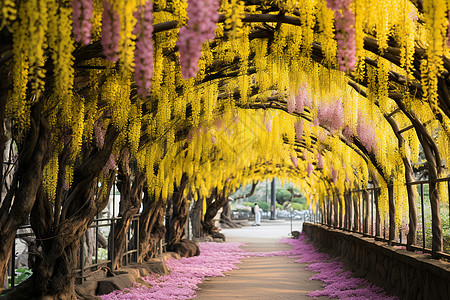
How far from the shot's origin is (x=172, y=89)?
4.88m

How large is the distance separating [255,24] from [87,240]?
20.8ft

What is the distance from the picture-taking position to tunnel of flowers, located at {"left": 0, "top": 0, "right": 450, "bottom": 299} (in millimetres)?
2461

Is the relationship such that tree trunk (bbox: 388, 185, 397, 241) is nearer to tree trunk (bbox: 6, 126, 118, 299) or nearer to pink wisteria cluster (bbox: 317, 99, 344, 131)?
pink wisteria cluster (bbox: 317, 99, 344, 131)

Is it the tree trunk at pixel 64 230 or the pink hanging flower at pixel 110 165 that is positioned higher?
the pink hanging flower at pixel 110 165

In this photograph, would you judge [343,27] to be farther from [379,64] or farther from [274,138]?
[274,138]

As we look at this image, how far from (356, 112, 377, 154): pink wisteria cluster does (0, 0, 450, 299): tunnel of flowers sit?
19 millimetres

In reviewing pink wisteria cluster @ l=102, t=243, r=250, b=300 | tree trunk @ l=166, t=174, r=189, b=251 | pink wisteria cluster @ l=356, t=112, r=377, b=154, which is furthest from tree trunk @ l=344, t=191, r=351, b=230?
pink wisteria cluster @ l=356, t=112, r=377, b=154

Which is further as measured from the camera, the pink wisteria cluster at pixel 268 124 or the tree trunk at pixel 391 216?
the pink wisteria cluster at pixel 268 124

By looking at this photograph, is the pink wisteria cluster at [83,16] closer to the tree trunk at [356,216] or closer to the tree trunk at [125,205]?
the tree trunk at [125,205]

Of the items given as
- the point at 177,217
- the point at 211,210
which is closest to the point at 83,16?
the point at 177,217

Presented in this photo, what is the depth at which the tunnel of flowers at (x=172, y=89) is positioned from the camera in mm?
2461

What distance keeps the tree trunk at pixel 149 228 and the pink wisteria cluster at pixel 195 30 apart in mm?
6628

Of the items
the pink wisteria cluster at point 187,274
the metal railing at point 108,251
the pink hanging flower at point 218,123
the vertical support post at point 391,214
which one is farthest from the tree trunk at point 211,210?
the vertical support post at point 391,214

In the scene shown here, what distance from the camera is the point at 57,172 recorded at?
4762mm
